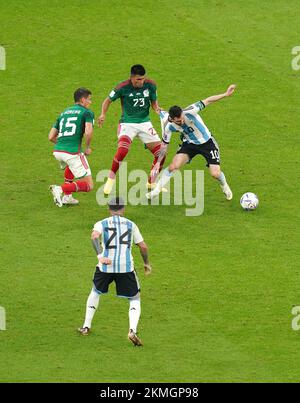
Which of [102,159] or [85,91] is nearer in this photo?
[85,91]

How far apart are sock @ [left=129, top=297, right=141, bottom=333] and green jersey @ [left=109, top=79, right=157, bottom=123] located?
7.01 m

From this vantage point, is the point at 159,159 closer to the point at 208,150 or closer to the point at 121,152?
the point at 121,152

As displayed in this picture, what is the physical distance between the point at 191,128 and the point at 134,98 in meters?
1.47

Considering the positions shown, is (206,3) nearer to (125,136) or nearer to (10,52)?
(10,52)

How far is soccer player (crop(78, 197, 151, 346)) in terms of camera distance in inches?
839

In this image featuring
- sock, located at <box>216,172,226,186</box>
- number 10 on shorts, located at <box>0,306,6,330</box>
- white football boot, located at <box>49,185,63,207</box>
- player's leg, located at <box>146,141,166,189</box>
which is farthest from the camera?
player's leg, located at <box>146,141,166,189</box>

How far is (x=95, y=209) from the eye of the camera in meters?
27.5

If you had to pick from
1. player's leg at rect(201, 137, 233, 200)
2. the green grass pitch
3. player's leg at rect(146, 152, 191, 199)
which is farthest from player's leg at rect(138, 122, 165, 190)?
player's leg at rect(201, 137, 233, 200)

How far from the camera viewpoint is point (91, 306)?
853 inches

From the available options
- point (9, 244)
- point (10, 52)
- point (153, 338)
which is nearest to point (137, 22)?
point (10, 52)

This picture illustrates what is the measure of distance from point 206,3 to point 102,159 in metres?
8.42

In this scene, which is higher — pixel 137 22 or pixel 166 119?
pixel 137 22

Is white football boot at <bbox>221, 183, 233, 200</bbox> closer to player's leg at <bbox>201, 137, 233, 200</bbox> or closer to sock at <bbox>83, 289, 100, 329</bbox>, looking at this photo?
player's leg at <bbox>201, 137, 233, 200</bbox>

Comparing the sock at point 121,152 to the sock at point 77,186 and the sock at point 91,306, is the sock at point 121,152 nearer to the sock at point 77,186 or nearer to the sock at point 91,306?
the sock at point 77,186
